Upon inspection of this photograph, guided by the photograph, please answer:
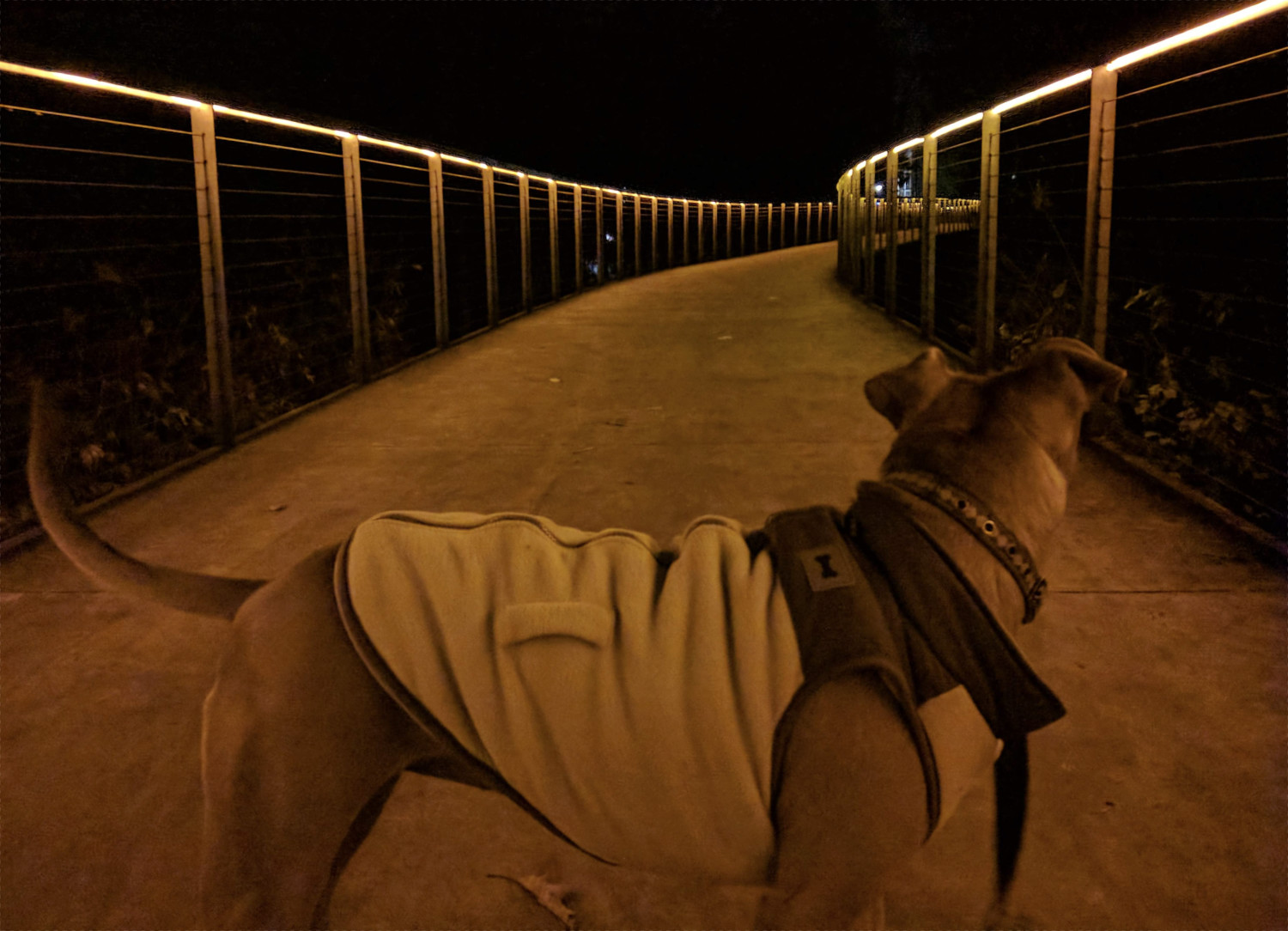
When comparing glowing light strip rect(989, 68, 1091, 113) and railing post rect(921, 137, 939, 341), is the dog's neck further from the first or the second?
railing post rect(921, 137, 939, 341)

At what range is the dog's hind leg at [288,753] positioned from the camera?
1625 mm

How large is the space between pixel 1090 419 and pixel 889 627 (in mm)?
750

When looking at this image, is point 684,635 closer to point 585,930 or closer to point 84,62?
point 585,930

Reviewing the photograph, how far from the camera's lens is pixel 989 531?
1.78 metres

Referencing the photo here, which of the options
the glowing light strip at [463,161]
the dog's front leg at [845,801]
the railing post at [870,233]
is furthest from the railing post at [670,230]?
the dog's front leg at [845,801]

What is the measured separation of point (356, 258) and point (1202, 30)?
241 inches

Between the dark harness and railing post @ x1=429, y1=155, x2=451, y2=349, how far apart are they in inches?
364

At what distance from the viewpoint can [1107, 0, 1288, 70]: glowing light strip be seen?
402 cm

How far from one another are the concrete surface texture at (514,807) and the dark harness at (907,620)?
73cm

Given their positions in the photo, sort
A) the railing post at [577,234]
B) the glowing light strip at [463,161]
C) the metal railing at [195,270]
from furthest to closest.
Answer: the railing post at [577,234] < the glowing light strip at [463,161] < the metal railing at [195,270]

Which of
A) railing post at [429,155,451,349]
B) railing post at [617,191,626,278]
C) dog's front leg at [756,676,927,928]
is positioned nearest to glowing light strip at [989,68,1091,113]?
dog's front leg at [756,676,927,928]

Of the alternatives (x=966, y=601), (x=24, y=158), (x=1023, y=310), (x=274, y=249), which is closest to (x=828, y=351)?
(x=1023, y=310)

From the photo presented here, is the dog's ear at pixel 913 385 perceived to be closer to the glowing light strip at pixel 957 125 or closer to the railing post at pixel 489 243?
the glowing light strip at pixel 957 125

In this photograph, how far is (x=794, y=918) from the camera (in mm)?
1562
